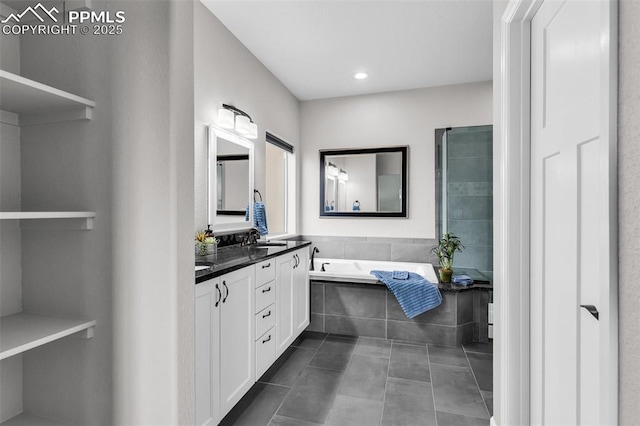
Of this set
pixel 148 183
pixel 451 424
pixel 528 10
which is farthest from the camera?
pixel 451 424

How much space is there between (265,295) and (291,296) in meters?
0.55

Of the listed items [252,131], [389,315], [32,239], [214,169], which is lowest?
[389,315]

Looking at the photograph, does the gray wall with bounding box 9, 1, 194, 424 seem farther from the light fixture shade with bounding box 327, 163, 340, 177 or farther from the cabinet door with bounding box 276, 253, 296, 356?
the light fixture shade with bounding box 327, 163, 340, 177

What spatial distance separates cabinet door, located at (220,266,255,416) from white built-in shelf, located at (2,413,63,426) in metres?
0.71

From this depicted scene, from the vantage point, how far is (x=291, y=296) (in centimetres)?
279

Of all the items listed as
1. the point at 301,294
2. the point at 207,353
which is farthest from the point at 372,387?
the point at 207,353

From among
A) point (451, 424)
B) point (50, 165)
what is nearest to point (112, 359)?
point (50, 165)

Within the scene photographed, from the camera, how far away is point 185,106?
1204mm

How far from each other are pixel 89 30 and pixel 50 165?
557 millimetres

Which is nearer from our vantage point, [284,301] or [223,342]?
[223,342]

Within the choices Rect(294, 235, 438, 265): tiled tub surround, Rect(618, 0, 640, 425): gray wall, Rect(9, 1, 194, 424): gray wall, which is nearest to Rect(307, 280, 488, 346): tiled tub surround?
Rect(294, 235, 438, 265): tiled tub surround

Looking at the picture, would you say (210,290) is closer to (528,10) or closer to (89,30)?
(89,30)

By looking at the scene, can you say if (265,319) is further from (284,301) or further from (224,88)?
(224,88)

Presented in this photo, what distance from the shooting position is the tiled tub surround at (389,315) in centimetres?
302
